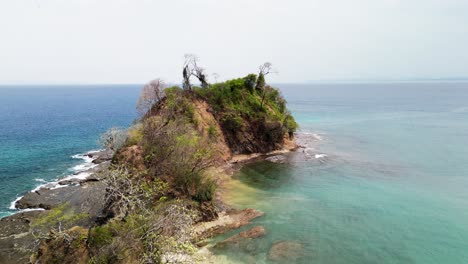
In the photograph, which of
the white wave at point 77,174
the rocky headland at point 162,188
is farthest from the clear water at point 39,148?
the rocky headland at point 162,188

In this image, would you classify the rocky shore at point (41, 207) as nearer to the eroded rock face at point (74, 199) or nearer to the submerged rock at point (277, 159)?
the eroded rock face at point (74, 199)

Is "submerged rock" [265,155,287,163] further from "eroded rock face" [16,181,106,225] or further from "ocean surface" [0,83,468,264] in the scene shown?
"eroded rock face" [16,181,106,225]

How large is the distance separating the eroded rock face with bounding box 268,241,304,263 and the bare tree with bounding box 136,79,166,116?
35103 millimetres

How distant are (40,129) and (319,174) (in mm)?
77814

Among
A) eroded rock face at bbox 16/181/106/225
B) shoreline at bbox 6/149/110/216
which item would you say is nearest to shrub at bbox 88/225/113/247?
eroded rock face at bbox 16/181/106/225

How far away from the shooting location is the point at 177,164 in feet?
109

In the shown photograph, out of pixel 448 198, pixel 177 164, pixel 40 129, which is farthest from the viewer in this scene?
pixel 40 129

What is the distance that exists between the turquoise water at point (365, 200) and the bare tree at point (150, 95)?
20812mm

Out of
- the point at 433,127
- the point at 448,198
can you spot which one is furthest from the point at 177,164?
the point at 433,127

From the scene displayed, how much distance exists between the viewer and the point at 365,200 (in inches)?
1491

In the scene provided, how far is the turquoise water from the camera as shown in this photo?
27594 millimetres

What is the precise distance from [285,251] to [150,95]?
37846mm

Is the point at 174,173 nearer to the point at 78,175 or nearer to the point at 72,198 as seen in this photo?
the point at 72,198

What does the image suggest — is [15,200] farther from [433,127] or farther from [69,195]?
[433,127]
